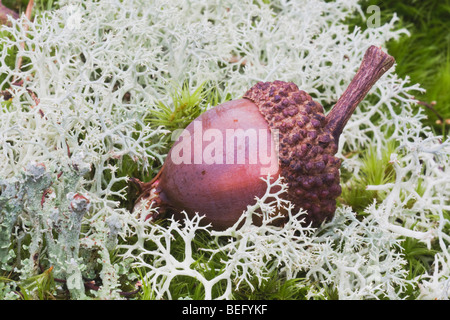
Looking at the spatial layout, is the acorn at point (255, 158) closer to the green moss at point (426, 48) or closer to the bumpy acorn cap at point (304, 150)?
the bumpy acorn cap at point (304, 150)

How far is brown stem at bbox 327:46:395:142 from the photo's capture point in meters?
1.85

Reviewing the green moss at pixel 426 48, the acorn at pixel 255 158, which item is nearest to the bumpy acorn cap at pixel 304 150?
the acorn at pixel 255 158

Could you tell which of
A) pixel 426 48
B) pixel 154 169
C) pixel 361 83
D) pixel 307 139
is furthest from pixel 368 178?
pixel 426 48

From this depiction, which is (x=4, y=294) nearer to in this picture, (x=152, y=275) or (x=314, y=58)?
(x=152, y=275)

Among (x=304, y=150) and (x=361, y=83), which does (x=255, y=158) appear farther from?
(x=361, y=83)

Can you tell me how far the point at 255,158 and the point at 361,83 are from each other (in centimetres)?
52

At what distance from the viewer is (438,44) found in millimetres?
2945

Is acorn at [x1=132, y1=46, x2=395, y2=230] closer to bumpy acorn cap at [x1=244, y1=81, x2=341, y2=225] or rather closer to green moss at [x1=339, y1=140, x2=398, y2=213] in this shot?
bumpy acorn cap at [x1=244, y1=81, x2=341, y2=225]

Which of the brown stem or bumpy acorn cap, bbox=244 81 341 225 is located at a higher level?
the brown stem

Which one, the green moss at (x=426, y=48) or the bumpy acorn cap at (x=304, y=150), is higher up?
the green moss at (x=426, y=48)

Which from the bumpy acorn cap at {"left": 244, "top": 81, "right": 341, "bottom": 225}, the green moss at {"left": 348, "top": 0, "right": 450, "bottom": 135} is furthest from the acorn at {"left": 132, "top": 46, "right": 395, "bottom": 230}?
the green moss at {"left": 348, "top": 0, "right": 450, "bottom": 135}

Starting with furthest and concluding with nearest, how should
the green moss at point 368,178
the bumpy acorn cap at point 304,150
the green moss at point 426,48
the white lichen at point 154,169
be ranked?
the green moss at point 426,48, the green moss at point 368,178, the bumpy acorn cap at point 304,150, the white lichen at point 154,169

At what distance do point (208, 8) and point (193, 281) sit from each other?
1426 millimetres

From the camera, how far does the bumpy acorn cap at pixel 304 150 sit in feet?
5.57
